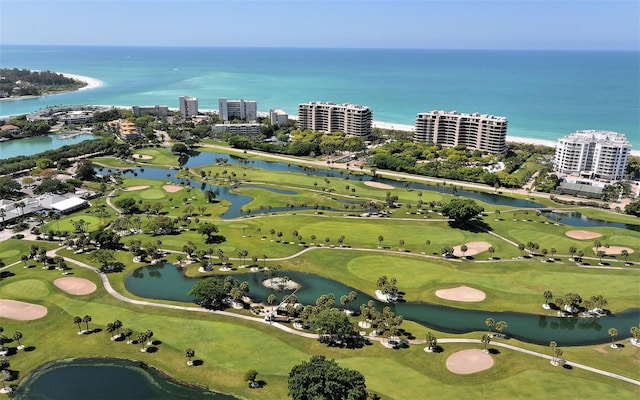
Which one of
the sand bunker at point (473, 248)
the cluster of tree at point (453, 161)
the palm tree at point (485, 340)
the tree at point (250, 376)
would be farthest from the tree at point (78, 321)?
the cluster of tree at point (453, 161)

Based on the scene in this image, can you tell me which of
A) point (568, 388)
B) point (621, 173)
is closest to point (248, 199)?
point (568, 388)

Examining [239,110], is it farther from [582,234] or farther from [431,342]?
[431,342]

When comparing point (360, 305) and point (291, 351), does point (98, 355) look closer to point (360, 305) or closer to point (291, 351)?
point (291, 351)

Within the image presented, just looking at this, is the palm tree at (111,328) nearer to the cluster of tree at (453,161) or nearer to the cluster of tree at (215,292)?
the cluster of tree at (215,292)

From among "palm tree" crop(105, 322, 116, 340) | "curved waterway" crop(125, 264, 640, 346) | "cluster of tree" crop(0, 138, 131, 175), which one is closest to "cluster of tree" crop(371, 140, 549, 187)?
"curved waterway" crop(125, 264, 640, 346)

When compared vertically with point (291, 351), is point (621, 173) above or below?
above

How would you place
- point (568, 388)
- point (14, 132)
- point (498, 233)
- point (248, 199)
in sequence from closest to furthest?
point (568, 388)
point (498, 233)
point (248, 199)
point (14, 132)

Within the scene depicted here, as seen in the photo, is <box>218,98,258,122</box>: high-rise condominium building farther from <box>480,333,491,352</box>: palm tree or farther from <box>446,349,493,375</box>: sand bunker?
<box>446,349,493,375</box>: sand bunker
